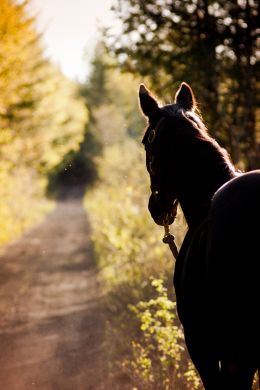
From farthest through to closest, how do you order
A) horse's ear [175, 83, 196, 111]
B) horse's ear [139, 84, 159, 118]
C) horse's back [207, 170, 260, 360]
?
1. horse's ear [175, 83, 196, 111]
2. horse's ear [139, 84, 159, 118]
3. horse's back [207, 170, 260, 360]

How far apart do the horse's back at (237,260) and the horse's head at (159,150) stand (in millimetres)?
693

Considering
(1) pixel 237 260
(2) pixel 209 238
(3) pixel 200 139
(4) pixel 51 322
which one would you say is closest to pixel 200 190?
(3) pixel 200 139

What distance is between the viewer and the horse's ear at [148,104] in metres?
2.95

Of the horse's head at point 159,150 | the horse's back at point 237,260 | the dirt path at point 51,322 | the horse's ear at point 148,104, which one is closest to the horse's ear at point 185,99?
the horse's head at point 159,150

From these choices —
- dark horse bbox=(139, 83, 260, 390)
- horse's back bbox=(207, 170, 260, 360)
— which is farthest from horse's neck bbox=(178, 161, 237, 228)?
horse's back bbox=(207, 170, 260, 360)

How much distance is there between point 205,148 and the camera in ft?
8.45

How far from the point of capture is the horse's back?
2.04 metres

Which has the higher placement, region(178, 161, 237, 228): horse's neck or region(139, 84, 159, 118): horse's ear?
region(139, 84, 159, 118): horse's ear

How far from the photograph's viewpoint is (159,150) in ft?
9.20

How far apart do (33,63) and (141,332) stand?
14800mm

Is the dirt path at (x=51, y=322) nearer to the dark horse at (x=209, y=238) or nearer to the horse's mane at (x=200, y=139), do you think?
the dark horse at (x=209, y=238)

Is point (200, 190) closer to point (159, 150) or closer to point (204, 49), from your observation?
point (159, 150)

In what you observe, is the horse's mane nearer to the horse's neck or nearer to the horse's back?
the horse's neck

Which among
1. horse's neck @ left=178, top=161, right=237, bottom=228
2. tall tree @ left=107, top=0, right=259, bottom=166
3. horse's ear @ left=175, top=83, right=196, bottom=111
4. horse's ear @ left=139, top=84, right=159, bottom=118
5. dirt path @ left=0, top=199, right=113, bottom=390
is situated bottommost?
dirt path @ left=0, top=199, right=113, bottom=390
